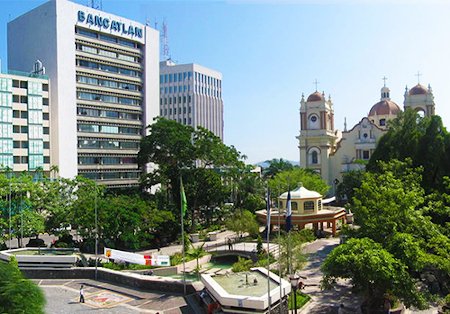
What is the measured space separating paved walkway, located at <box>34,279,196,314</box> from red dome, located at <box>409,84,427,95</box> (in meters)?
72.0

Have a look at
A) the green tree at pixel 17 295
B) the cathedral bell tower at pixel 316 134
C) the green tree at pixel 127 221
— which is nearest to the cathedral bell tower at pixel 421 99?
the cathedral bell tower at pixel 316 134

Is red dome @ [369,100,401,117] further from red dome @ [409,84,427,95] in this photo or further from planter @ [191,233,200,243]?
planter @ [191,233,200,243]

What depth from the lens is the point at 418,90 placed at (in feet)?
288

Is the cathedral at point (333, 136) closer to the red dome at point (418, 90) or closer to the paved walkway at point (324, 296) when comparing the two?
the red dome at point (418, 90)

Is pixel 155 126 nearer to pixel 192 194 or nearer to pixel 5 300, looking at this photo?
pixel 192 194

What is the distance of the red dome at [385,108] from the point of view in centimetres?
9019

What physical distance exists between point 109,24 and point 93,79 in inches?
344

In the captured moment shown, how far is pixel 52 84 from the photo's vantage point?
217 feet

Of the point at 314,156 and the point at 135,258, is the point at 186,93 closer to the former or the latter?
the point at 314,156

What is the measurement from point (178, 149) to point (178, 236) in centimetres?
1095

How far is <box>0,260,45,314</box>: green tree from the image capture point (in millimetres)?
16516

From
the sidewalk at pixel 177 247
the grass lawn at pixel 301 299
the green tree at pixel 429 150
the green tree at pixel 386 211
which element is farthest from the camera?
the sidewalk at pixel 177 247

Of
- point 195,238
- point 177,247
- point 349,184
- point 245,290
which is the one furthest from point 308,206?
point 245,290

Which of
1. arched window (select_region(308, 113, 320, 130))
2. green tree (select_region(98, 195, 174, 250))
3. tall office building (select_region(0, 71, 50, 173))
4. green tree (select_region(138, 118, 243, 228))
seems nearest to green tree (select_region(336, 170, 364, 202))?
arched window (select_region(308, 113, 320, 130))
